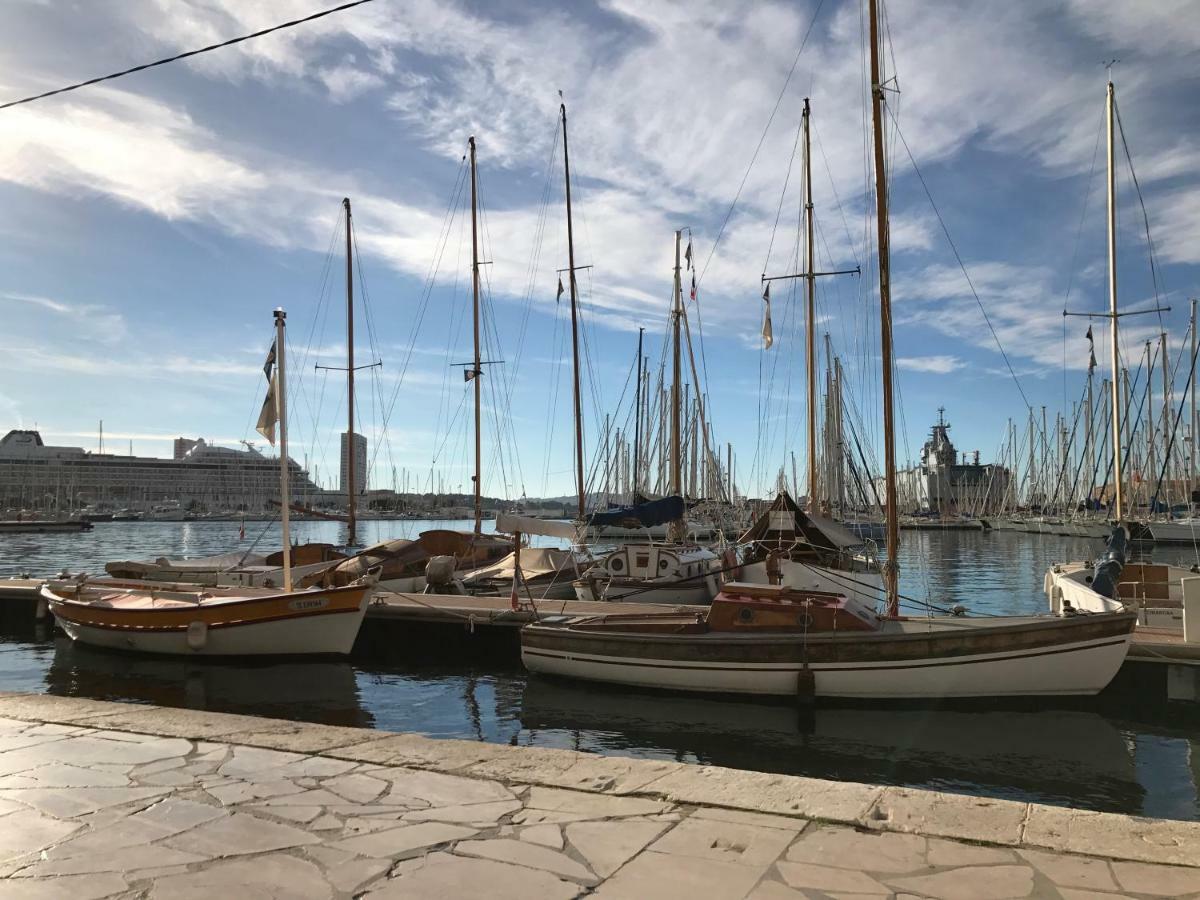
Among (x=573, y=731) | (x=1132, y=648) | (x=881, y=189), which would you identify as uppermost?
(x=881, y=189)

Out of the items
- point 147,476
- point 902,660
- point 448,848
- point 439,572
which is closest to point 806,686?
point 902,660

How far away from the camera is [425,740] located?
6.93 meters

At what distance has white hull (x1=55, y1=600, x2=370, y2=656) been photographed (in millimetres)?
17312

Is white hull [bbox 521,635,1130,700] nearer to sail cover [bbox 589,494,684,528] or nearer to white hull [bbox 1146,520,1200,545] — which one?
sail cover [bbox 589,494,684,528]

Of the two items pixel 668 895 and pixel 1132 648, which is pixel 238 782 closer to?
pixel 668 895

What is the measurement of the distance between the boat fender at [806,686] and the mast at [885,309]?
9.79 ft

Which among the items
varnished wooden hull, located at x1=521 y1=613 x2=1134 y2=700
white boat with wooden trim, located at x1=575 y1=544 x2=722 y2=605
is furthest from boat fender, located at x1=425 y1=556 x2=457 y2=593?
varnished wooden hull, located at x1=521 y1=613 x2=1134 y2=700

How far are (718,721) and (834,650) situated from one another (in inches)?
84.2

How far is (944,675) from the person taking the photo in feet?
42.6

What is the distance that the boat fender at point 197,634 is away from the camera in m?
17.6

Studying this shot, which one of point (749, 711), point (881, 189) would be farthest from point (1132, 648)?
point (881, 189)

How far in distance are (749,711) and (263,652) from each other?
10.2 meters

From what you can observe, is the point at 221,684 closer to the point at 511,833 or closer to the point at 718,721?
the point at 718,721

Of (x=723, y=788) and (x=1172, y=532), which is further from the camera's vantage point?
(x=1172, y=532)
